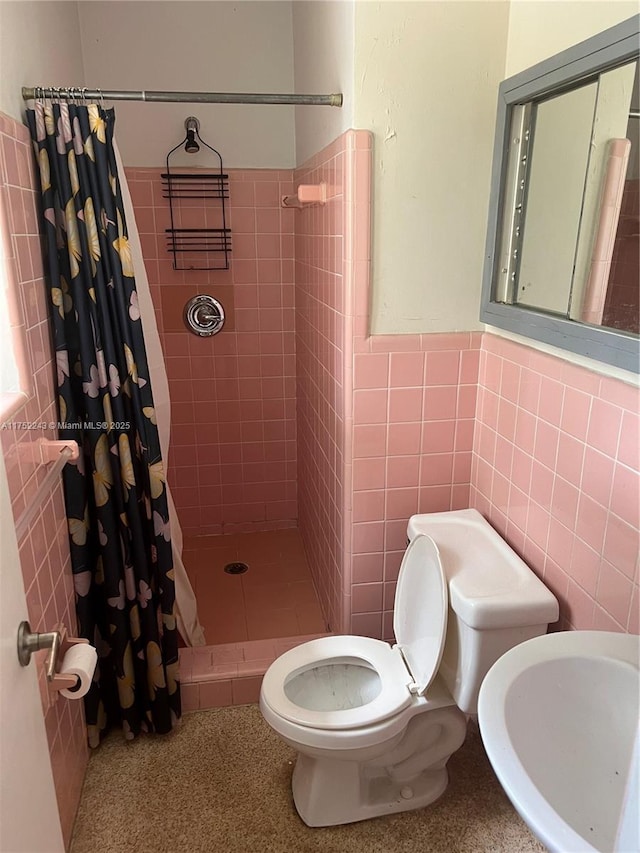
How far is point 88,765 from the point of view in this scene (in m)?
1.90

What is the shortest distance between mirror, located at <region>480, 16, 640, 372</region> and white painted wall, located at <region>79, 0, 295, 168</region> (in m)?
1.31

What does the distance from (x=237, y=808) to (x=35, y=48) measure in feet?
7.15

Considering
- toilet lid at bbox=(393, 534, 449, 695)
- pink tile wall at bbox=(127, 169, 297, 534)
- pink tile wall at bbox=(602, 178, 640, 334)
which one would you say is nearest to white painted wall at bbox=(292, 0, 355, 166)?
pink tile wall at bbox=(127, 169, 297, 534)

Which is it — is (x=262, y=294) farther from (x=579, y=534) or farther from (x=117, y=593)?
(x=579, y=534)

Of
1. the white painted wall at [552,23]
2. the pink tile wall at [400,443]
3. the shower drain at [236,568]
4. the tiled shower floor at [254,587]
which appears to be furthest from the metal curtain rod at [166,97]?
the shower drain at [236,568]

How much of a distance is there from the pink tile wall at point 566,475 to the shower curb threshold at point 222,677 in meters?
0.94

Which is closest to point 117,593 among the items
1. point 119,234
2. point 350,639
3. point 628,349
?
point 350,639

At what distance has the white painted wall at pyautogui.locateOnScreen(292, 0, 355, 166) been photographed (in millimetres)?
1647

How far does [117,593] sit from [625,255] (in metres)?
1.61

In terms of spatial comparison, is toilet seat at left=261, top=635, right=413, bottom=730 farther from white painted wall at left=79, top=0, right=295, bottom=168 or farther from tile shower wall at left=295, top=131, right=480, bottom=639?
white painted wall at left=79, top=0, right=295, bottom=168

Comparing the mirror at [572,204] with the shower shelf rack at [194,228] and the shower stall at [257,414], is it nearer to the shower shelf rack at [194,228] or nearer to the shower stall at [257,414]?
the shower stall at [257,414]

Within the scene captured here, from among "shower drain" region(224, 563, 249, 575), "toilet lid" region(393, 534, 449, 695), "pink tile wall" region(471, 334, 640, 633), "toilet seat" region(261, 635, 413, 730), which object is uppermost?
"pink tile wall" region(471, 334, 640, 633)

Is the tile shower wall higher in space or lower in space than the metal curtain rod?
lower

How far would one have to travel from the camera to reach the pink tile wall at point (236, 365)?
8.96 ft
